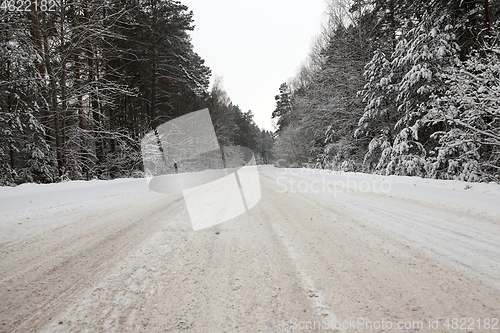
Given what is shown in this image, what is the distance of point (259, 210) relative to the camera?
4137mm

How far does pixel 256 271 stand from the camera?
6.19 ft

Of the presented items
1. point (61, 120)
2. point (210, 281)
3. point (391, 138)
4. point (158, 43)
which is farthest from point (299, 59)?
point (210, 281)

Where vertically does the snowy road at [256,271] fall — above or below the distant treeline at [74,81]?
below

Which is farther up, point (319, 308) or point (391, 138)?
point (391, 138)

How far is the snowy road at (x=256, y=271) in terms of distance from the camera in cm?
131

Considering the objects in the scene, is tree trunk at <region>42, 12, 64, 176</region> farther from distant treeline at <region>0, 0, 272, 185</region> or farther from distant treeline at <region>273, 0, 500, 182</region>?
distant treeline at <region>273, 0, 500, 182</region>

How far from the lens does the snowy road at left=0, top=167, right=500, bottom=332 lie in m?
1.31

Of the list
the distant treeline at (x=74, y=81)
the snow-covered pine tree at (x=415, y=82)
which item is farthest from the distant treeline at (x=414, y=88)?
the distant treeline at (x=74, y=81)

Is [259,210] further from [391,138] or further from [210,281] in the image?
[391,138]

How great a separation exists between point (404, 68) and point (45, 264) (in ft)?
39.8

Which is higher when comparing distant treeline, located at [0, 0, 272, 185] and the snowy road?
distant treeline, located at [0, 0, 272, 185]

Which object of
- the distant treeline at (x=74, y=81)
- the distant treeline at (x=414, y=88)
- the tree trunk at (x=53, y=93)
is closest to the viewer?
the distant treeline at (x=414, y=88)

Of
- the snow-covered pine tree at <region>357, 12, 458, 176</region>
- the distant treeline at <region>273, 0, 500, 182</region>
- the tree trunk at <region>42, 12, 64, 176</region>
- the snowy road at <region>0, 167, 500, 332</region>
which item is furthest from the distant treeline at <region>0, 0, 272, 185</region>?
the snow-covered pine tree at <region>357, 12, 458, 176</region>

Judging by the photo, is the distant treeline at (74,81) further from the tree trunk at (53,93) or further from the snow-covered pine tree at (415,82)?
the snow-covered pine tree at (415,82)
